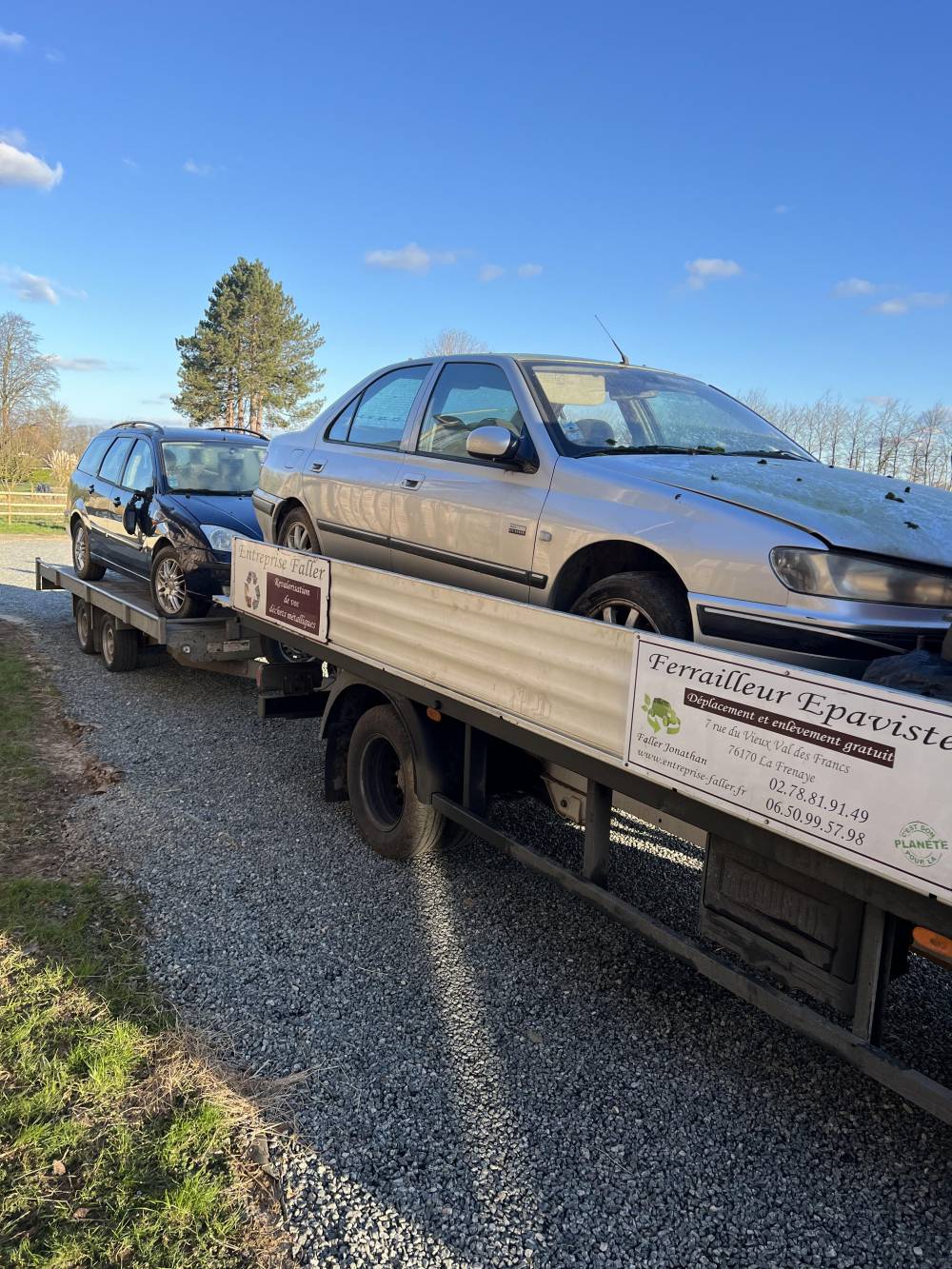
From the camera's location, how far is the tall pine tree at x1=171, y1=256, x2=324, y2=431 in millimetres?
46875

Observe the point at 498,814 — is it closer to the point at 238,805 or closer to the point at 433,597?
the point at 433,597

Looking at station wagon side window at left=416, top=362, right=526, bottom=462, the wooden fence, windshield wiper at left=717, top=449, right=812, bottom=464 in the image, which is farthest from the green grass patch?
windshield wiper at left=717, top=449, right=812, bottom=464

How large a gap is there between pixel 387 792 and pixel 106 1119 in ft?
7.72

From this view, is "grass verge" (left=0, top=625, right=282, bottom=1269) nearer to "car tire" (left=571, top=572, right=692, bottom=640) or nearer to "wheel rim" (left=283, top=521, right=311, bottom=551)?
"car tire" (left=571, top=572, right=692, bottom=640)

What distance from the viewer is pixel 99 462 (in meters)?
9.58

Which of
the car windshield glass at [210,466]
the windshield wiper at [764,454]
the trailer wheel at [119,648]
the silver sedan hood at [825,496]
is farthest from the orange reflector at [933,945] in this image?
the trailer wheel at [119,648]

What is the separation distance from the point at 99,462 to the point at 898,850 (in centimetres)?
934

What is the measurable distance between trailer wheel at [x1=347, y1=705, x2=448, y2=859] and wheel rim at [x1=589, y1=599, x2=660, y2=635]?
1319 mm

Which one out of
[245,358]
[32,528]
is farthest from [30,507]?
[245,358]

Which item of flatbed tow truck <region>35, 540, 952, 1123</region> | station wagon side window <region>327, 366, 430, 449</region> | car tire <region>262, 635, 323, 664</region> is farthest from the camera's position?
car tire <region>262, 635, 323, 664</region>

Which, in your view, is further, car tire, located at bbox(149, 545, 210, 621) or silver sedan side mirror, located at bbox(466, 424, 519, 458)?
car tire, located at bbox(149, 545, 210, 621)

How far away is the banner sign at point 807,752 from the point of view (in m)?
2.03

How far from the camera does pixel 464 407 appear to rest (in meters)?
4.54

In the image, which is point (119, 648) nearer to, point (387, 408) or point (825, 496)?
point (387, 408)
